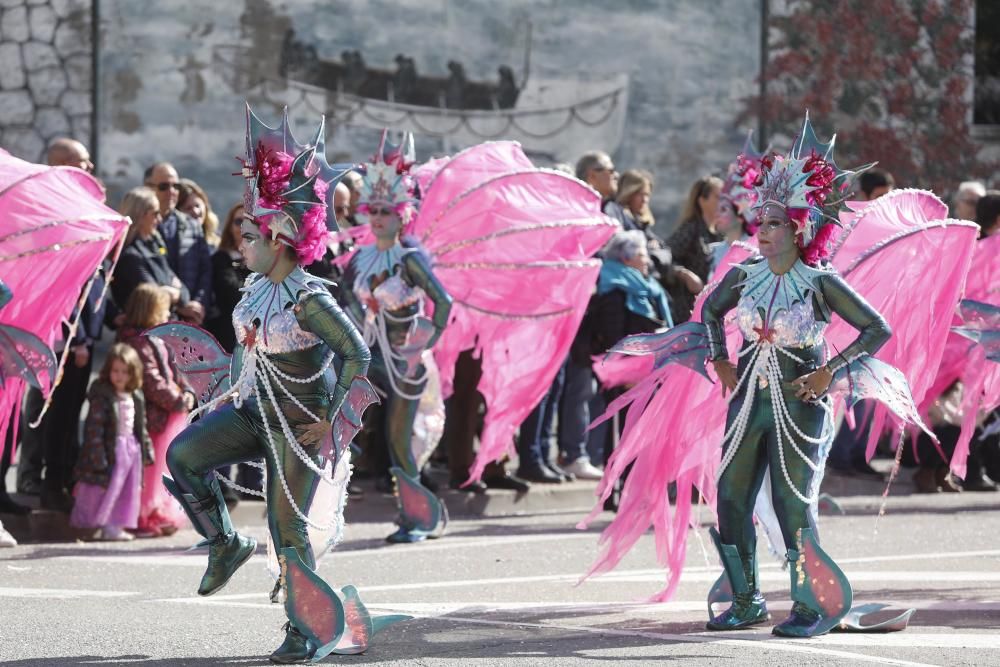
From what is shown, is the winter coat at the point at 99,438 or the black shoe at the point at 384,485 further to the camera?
the black shoe at the point at 384,485

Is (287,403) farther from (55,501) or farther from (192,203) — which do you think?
(192,203)

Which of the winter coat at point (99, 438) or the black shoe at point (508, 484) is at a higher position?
the winter coat at point (99, 438)

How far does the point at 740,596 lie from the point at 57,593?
9.95 feet

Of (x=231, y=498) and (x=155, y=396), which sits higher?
(x=155, y=396)

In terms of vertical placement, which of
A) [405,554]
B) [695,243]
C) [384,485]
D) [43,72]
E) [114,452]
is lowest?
[384,485]

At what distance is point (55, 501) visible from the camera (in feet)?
34.5

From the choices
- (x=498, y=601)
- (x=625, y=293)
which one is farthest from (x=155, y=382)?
(x=625, y=293)

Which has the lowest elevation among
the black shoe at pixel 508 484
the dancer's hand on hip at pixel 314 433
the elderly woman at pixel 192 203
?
the black shoe at pixel 508 484

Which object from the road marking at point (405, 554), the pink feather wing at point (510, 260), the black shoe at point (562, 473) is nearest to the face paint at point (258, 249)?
the road marking at point (405, 554)

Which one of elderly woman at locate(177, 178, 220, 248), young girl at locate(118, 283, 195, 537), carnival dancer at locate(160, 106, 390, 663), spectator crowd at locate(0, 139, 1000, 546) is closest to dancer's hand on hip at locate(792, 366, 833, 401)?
carnival dancer at locate(160, 106, 390, 663)

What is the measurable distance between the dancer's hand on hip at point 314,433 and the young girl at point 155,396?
3.82 m

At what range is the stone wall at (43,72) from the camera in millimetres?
17094

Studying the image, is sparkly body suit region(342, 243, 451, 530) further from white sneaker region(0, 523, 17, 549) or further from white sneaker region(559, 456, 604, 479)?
white sneaker region(559, 456, 604, 479)

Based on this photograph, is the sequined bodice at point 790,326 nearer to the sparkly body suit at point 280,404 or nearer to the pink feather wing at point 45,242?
the sparkly body suit at point 280,404
